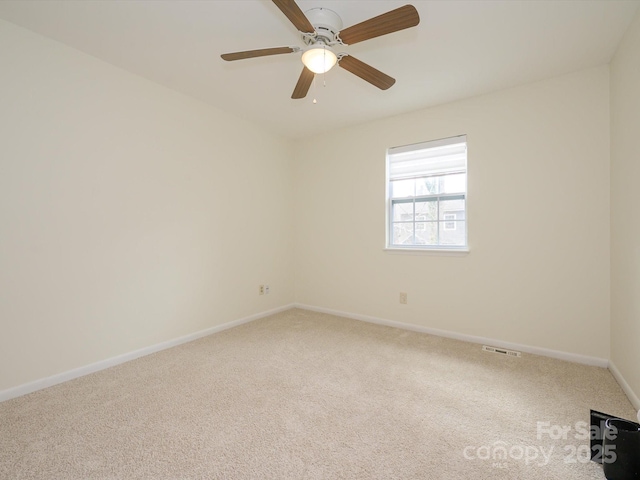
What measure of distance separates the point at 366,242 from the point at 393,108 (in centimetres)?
154

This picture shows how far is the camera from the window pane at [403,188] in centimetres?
336

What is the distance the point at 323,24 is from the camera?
174cm

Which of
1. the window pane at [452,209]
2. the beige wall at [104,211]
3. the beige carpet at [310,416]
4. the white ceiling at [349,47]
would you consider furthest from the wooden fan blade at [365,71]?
the beige carpet at [310,416]

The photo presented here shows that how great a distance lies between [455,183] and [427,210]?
0.40m

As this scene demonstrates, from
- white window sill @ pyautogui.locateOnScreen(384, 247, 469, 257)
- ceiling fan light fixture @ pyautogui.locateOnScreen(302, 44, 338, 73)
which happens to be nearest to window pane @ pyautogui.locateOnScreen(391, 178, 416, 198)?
white window sill @ pyautogui.locateOnScreen(384, 247, 469, 257)

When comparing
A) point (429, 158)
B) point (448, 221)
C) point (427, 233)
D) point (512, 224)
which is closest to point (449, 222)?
→ point (448, 221)

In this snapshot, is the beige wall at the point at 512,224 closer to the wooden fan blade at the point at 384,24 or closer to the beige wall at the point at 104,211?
the beige wall at the point at 104,211

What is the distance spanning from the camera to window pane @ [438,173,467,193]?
3.02 metres

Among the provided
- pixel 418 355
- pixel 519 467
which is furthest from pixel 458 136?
pixel 519 467

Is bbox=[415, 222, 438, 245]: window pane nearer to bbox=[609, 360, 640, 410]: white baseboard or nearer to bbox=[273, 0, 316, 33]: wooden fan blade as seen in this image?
bbox=[609, 360, 640, 410]: white baseboard

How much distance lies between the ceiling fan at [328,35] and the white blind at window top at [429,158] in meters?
1.34

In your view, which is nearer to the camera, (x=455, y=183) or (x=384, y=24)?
(x=384, y=24)

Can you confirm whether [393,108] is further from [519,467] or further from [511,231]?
[519,467]

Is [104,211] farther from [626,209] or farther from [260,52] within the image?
[626,209]
